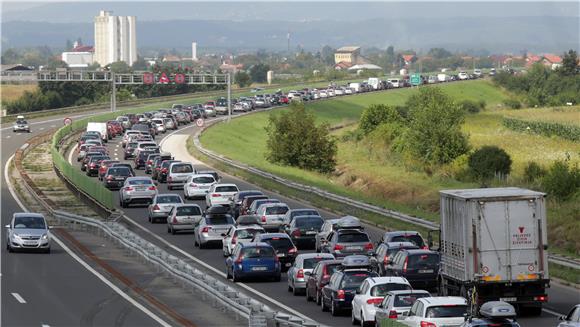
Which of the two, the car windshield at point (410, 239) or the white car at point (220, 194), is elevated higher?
the car windshield at point (410, 239)

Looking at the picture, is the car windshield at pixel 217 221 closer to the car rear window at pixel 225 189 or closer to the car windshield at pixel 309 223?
the car windshield at pixel 309 223

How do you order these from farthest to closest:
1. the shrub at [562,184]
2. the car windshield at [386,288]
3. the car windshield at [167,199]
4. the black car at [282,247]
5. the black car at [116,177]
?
the black car at [116,177] < the shrub at [562,184] < the car windshield at [167,199] < the black car at [282,247] < the car windshield at [386,288]

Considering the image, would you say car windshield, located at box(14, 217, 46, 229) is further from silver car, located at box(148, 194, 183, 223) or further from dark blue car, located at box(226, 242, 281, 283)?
dark blue car, located at box(226, 242, 281, 283)

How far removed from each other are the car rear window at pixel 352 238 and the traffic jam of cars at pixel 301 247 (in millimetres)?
31

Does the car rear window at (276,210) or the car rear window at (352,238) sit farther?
the car rear window at (276,210)

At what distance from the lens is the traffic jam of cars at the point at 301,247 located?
27500 millimetres

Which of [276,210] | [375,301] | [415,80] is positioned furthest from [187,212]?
[415,80]

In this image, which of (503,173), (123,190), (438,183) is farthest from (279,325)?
(503,173)

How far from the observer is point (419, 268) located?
1389 inches

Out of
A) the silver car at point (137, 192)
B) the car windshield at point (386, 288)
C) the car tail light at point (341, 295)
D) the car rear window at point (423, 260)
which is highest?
the car windshield at point (386, 288)

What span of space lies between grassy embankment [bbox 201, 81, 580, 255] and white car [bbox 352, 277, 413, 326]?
19.5 m

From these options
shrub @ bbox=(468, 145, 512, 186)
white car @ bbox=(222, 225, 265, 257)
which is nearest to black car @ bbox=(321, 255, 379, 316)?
white car @ bbox=(222, 225, 265, 257)

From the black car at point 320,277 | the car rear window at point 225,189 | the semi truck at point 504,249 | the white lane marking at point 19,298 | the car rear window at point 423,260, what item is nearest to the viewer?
the semi truck at point 504,249

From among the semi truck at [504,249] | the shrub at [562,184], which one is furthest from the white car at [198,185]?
the semi truck at [504,249]
